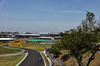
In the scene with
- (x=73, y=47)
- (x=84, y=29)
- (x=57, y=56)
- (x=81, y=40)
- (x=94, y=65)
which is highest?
(x=84, y=29)

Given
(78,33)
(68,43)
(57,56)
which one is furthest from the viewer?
(57,56)

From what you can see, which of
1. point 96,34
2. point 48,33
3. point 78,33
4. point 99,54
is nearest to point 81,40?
point 78,33

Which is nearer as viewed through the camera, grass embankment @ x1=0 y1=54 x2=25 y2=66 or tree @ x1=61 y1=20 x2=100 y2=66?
tree @ x1=61 y1=20 x2=100 y2=66

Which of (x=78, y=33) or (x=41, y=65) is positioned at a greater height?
(x=78, y=33)

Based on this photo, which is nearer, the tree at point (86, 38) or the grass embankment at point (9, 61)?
the tree at point (86, 38)

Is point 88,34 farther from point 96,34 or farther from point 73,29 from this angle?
point 73,29

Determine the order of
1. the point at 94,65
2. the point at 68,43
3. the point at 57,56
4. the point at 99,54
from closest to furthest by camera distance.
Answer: the point at 68,43 → the point at 94,65 → the point at 99,54 → the point at 57,56

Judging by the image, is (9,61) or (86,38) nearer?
(86,38)

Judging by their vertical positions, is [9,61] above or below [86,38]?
below

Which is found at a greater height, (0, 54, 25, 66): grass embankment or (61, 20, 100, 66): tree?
(61, 20, 100, 66): tree

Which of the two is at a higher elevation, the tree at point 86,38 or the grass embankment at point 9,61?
the tree at point 86,38

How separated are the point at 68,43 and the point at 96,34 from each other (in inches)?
210

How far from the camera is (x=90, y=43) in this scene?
15.8m

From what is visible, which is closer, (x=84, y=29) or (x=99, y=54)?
(x=84, y=29)
